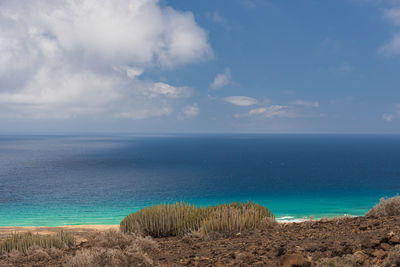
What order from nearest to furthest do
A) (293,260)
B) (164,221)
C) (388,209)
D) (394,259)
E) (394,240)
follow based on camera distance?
(394,259), (293,260), (394,240), (388,209), (164,221)

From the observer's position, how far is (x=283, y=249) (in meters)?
4.56

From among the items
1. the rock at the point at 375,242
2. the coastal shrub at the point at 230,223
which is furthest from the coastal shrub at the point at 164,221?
the rock at the point at 375,242

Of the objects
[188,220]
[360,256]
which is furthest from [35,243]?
[360,256]

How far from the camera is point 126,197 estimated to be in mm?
44062

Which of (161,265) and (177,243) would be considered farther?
(177,243)

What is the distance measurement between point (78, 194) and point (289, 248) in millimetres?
47816

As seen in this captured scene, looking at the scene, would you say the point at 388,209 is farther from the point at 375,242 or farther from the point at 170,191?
the point at 170,191

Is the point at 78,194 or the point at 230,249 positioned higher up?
the point at 230,249

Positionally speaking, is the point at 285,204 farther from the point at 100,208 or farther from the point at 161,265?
the point at 161,265

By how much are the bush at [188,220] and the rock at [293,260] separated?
359 centimetres

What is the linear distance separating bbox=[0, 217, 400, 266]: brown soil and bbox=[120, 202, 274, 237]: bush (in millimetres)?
541

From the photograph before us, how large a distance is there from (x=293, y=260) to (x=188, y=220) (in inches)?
200

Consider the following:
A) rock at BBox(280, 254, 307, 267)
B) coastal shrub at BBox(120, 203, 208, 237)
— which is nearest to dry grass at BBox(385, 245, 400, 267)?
rock at BBox(280, 254, 307, 267)

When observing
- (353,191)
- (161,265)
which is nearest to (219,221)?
(161,265)
